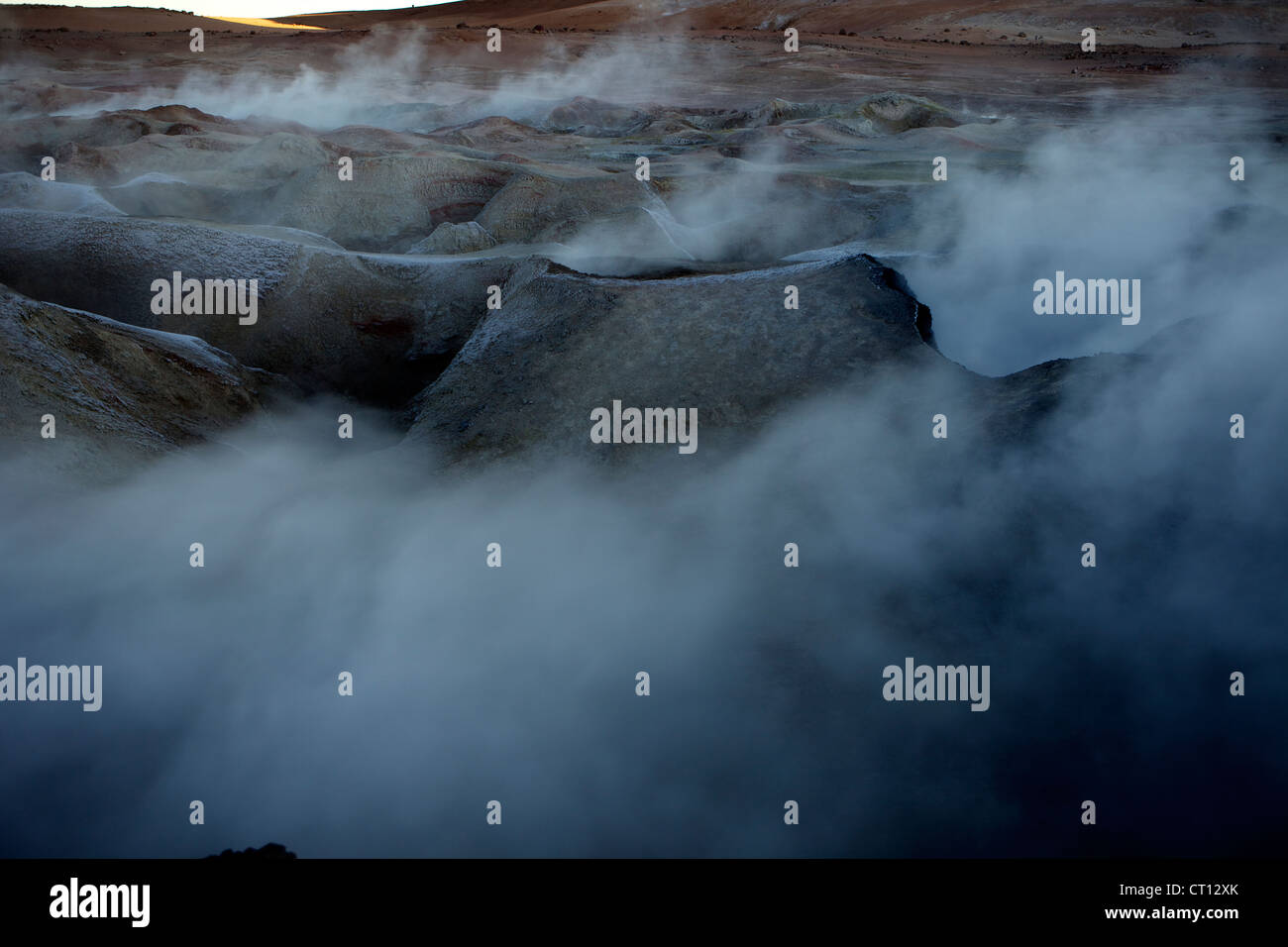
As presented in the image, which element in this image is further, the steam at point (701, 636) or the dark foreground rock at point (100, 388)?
the dark foreground rock at point (100, 388)

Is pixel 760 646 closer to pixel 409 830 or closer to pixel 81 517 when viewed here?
pixel 409 830

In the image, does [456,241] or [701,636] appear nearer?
[701,636]
